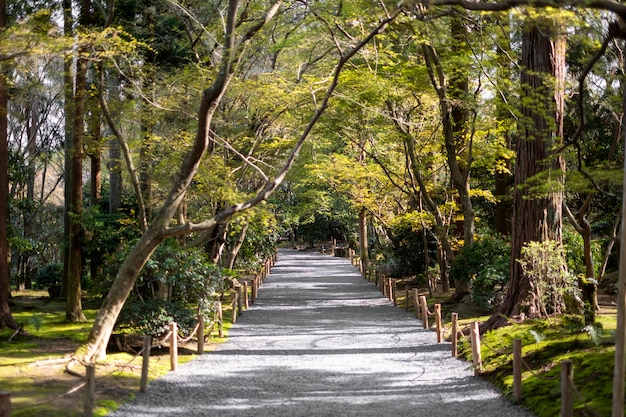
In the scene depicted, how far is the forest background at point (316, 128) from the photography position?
12312mm

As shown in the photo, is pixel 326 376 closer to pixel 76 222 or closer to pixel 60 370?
pixel 60 370

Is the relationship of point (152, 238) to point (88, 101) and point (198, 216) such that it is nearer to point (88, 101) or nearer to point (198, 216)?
point (88, 101)

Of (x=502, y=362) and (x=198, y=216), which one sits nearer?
(x=502, y=362)

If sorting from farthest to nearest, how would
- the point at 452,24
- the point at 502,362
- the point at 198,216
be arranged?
the point at 198,216
the point at 452,24
the point at 502,362

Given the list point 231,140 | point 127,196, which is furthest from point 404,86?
point 127,196

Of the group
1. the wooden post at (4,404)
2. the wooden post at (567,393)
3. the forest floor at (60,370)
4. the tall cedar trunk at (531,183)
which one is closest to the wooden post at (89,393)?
the forest floor at (60,370)

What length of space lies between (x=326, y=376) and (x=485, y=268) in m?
7.64

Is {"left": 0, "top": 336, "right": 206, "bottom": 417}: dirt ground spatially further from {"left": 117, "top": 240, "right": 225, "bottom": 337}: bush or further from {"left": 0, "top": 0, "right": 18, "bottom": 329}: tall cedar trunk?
{"left": 0, "top": 0, "right": 18, "bottom": 329}: tall cedar trunk

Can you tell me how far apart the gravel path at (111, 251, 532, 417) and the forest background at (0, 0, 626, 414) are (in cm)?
169

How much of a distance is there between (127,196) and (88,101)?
7.05 metres

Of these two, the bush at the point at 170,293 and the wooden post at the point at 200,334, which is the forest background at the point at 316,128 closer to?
the bush at the point at 170,293

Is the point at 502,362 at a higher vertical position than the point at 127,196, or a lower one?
lower

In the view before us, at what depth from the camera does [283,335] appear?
56.7ft

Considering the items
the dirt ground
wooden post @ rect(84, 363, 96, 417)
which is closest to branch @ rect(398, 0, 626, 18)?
wooden post @ rect(84, 363, 96, 417)
